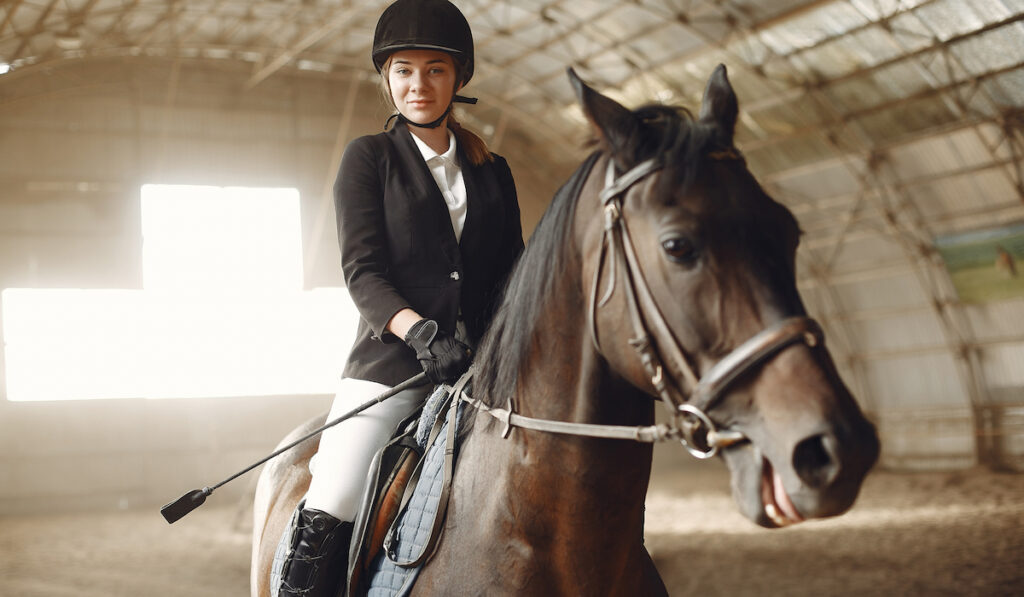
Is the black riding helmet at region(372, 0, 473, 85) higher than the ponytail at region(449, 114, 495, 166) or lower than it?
higher

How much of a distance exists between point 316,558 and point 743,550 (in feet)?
27.8

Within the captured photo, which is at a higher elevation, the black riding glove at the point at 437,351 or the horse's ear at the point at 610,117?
the horse's ear at the point at 610,117

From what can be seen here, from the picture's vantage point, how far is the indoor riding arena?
13.1 meters

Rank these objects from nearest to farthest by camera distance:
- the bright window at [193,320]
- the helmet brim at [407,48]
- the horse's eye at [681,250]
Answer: the horse's eye at [681,250]
the helmet brim at [407,48]
the bright window at [193,320]

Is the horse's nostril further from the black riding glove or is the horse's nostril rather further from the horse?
the black riding glove

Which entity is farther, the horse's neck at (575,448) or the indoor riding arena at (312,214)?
the indoor riding arena at (312,214)

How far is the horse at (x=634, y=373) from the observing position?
1.32m

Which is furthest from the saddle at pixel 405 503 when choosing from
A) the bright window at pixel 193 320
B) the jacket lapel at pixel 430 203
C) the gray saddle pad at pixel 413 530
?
the bright window at pixel 193 320

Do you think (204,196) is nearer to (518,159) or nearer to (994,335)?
(518,159)

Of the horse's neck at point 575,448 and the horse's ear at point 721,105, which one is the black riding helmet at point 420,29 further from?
the horse's neck at point 575,448

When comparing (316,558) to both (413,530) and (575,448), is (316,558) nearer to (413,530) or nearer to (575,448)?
(413,530)

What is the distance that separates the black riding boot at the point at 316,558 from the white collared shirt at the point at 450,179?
77 cm

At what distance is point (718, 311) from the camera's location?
1380mm

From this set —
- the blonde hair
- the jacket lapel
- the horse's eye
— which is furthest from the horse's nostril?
the blonde hair
